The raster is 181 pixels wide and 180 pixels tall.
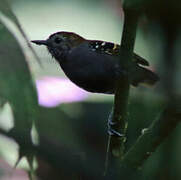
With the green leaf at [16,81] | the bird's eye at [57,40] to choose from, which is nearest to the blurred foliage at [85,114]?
the green leaf at [16,81]

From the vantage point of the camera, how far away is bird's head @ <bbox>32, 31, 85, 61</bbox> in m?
0.74

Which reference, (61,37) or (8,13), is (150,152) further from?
(61,37)

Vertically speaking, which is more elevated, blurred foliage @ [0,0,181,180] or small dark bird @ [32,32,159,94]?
blurred foliage @ [0,0,181,180]

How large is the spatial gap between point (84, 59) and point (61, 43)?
50 mm

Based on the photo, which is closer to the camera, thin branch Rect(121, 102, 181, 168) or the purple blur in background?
thin branch Rect(121, 102, 181, 168)

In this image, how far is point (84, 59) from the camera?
2.45 ft

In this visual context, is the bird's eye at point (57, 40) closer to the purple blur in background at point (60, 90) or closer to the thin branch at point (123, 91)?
the purple blur in background at point (60, 90)

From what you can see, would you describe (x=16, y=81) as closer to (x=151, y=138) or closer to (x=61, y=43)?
(x=151, y=138)

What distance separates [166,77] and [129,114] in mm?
111

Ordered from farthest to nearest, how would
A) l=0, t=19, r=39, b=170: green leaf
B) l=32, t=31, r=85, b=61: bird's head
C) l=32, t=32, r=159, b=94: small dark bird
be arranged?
l=32, t=31, r=85, b=61: bird's head < l=32, t=32, r=159, b=94: small dark bird < l=0, t=19, r=39, b=170: green leaf

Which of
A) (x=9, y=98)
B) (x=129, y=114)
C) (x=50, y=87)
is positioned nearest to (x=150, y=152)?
(x=129, y=114)

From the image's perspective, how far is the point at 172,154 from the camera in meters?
0.32

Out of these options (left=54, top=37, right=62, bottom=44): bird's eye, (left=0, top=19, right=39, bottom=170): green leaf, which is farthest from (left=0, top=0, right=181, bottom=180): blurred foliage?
(left=54, top=37, right=62, bottom=44): bird's eye

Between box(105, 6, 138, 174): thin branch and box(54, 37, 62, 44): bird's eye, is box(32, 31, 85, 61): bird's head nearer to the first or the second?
box(54, 37, 62, 44): bird's eye
